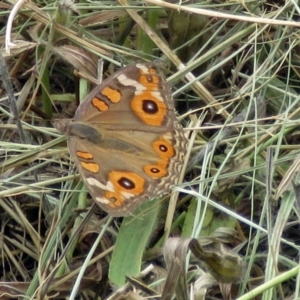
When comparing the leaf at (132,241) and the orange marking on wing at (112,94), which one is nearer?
the leaf at (132,241)

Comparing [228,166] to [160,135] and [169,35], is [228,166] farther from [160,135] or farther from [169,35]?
[169,35]

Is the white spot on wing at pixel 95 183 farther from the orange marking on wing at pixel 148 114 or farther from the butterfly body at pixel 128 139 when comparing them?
the orange marking on wing at pixel 148 114

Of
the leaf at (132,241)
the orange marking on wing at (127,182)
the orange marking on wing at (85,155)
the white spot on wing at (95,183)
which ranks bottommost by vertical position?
the leaf at (132,241)

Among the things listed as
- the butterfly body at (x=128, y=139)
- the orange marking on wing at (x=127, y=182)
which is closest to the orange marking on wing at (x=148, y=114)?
the butterfly body at (x=128, y=139)

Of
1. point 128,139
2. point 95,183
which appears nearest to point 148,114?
point 128,139

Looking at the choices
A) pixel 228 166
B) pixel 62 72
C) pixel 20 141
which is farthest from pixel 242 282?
pixel 62 72

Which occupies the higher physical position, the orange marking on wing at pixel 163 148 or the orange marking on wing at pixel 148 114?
the orange marking on wing at pixel 148 114
